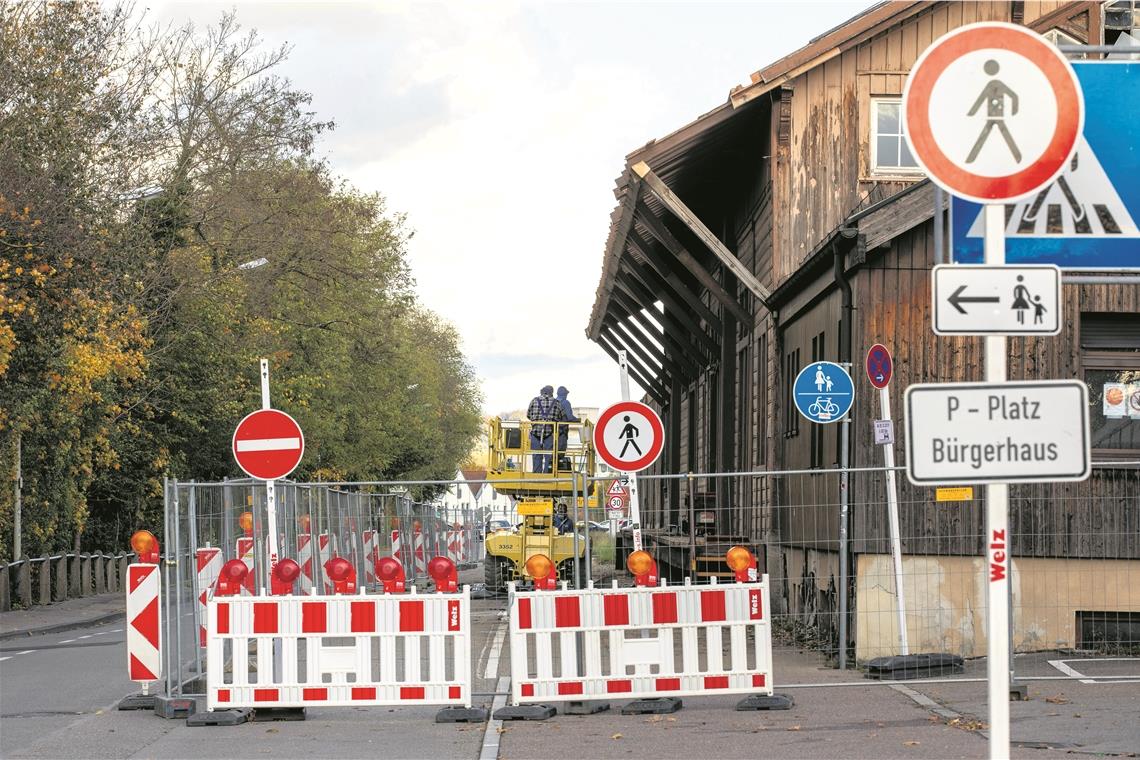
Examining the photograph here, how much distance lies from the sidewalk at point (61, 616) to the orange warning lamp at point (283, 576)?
1405cm

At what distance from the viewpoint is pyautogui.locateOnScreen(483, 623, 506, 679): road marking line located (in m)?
15.8

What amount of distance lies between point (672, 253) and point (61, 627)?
39.1ft

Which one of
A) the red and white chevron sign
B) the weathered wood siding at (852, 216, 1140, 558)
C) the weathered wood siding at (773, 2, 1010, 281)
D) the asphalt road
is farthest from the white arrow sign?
the weathered wood siding at (773, 2, 1010, 281)

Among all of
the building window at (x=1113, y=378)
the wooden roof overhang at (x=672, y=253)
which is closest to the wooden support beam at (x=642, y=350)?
the wooden roof overhang at (x=672, y=253)

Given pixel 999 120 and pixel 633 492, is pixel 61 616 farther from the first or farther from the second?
pixel 999 120

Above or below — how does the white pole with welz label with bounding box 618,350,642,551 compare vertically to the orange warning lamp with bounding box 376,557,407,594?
above

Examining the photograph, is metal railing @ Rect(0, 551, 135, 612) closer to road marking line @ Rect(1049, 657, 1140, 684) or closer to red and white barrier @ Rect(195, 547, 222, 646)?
red and white barrier @ Rect(195, 547, 222, 646)

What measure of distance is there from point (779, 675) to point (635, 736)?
12.8 feet

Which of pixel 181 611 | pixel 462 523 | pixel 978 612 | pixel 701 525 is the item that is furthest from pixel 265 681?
pixel 462 523

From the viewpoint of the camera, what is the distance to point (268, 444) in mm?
14844

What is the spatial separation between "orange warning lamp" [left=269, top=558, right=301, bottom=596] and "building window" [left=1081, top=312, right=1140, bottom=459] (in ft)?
28.0

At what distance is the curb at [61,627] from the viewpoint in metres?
25.9

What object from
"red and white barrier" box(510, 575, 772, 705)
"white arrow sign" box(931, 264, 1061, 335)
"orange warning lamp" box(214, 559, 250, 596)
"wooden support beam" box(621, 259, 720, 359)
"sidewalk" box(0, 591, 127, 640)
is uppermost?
"wooden support beam" box(621, 259, 720, 359)

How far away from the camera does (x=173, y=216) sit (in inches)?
1582
